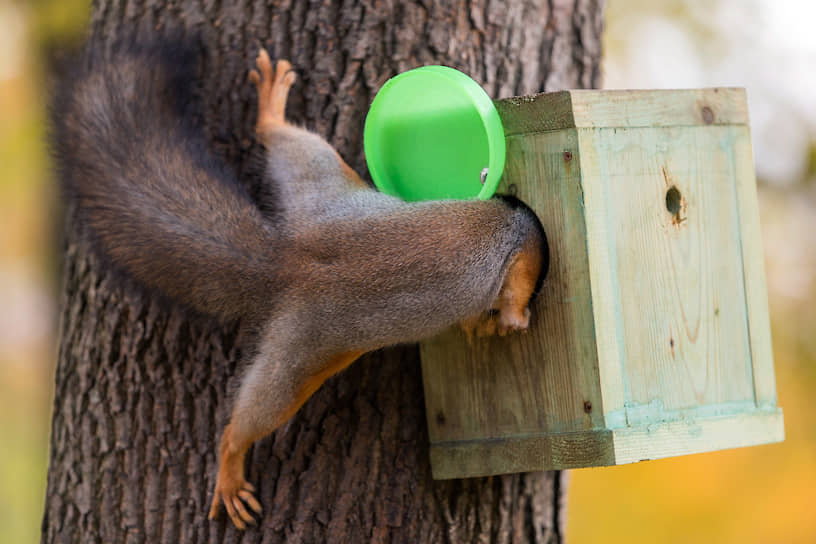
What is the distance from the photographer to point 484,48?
2.94 metres

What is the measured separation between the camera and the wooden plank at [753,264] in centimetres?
274

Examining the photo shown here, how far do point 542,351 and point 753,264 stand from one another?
74cm

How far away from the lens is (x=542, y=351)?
250 centimetres

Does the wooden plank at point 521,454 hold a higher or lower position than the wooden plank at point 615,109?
lower

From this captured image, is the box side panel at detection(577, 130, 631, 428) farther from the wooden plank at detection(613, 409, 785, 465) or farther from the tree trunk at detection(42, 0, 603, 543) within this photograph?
the tree trunk at detection(42, 0, 603, 543)

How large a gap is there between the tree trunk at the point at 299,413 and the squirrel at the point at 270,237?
0.09 m

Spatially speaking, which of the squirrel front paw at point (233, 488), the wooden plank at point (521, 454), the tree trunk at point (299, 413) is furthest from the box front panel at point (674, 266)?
the squirrel front paw at point (233, 488)

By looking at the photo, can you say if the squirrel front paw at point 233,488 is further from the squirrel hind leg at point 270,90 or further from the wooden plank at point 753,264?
the wooden plank at point 753,264

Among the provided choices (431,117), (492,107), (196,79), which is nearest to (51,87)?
(196,79)

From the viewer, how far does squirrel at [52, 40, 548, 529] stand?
2.44 meters

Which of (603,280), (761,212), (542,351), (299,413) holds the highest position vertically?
(761,212)

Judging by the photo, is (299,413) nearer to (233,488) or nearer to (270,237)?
(233,488)

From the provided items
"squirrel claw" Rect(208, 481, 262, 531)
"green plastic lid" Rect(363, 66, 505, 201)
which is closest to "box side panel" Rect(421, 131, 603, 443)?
"green plastic lid" Rect(363, 66, 505, 201)

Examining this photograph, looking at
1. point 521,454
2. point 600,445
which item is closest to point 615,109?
point 600,445
